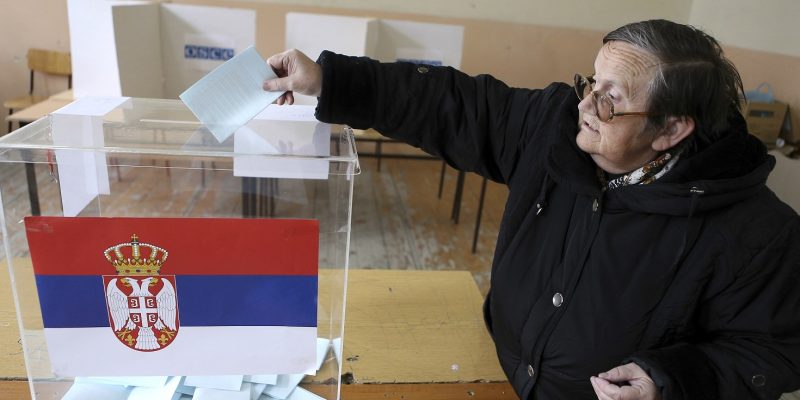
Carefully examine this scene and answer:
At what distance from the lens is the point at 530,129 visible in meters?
1.07

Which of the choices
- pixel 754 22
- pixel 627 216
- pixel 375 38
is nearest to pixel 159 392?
pixel 627 216

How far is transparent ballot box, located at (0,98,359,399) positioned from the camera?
2.33 feet

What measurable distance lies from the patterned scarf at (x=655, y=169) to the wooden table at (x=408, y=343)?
1.37 feet

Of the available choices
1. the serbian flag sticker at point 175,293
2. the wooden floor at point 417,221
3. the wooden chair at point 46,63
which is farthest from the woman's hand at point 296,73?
the wooden chair at point 46,63

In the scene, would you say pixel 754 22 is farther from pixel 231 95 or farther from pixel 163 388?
pixel 163 388

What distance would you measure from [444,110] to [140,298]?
0.60 m

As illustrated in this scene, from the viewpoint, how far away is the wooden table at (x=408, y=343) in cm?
A: 96

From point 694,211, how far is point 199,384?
785 millimetres

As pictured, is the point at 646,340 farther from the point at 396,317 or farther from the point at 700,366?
the point at 396,317

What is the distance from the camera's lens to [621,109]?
2.93 ft

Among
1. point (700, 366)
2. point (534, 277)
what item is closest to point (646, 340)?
point (700, 366)

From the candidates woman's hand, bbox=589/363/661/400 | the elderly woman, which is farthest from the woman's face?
woman's hand, bbox=589/363/661/400

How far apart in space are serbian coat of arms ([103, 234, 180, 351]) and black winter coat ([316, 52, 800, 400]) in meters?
0.37

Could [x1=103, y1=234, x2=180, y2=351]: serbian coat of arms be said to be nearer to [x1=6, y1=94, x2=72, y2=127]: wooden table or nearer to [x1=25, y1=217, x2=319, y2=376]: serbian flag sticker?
[x1=25, y1=217, x2=319, y2=376]: serbian flag sticker
